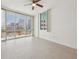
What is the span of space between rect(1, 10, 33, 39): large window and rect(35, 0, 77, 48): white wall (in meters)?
3.40

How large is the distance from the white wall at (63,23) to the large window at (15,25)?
134 inches

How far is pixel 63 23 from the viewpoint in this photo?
6297 millimetres

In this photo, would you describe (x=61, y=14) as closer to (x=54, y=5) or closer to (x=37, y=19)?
(x=54, y=5)

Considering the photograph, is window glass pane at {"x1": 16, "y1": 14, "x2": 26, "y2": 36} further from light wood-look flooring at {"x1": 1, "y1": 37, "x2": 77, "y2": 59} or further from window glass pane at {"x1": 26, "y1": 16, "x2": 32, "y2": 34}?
light wood-look flooring at {"x1": 1, "y1": 37, "x2": 77, "y2": 59}

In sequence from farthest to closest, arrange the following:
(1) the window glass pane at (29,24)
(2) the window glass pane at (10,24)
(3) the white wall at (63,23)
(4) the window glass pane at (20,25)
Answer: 1. (1) the window glass pane at (29,24)
2. (4) the window glass pane at (20,25)
3. (2) the window glass pane at (10,24)
4. (3) the white wall at (63,23)

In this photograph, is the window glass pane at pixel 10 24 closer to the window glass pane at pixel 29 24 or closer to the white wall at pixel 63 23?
the window glass pane at pixel 29 24

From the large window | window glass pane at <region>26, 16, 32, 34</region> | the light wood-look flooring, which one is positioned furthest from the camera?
window glass pane at <region>26, 16, 32, 34</region>

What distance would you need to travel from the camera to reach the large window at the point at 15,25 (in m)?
8.06

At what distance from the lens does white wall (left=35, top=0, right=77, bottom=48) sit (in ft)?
17.9

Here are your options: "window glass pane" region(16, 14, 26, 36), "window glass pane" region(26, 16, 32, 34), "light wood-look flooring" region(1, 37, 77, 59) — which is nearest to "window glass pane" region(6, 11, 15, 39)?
"window glass pane" region(16, 14, 26, 36)

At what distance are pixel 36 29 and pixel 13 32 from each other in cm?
266

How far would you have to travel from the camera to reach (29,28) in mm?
11641

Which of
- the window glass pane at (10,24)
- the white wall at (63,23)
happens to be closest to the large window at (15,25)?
the window glass pane at (10,24)

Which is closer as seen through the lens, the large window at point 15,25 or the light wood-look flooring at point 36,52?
the light wood-look flooring at point 36,52
